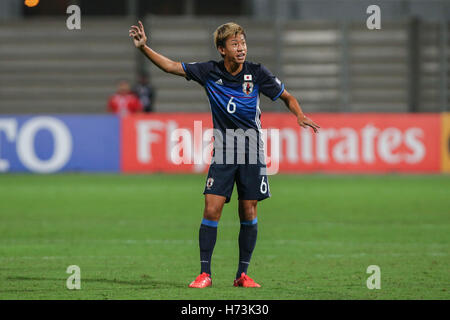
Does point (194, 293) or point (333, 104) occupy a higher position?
point (333, 104)

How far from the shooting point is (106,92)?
95.7 ft

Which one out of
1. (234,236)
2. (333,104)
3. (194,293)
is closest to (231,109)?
(194,293)

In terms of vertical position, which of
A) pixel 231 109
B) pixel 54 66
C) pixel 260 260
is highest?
pixel 54 66

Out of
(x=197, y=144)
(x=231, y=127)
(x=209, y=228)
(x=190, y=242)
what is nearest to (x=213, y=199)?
(x=209, y=228)

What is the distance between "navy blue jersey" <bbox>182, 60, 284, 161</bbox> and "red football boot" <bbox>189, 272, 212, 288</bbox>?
1128mm

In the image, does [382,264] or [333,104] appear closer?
Result: [382,264]

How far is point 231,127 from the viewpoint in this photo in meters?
7.94

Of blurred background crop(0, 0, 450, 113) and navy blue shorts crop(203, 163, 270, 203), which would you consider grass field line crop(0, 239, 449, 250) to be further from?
blurred background crop(0, 0, 450, 113)

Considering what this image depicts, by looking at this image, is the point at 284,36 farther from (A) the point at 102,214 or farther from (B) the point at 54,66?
(A) the point at 102,214

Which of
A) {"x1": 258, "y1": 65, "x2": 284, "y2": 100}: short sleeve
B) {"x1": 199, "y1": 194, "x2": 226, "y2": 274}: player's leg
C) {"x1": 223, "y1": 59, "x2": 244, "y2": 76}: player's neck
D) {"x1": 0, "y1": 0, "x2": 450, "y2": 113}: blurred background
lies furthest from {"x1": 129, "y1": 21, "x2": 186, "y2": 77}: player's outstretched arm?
{"x1": 0, "y1": 0, "x2": 450, "y2": 113}: blurred background

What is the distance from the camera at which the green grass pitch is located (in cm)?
773

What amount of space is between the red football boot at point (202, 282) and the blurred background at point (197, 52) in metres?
20.8

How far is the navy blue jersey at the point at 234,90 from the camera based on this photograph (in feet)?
25.9
